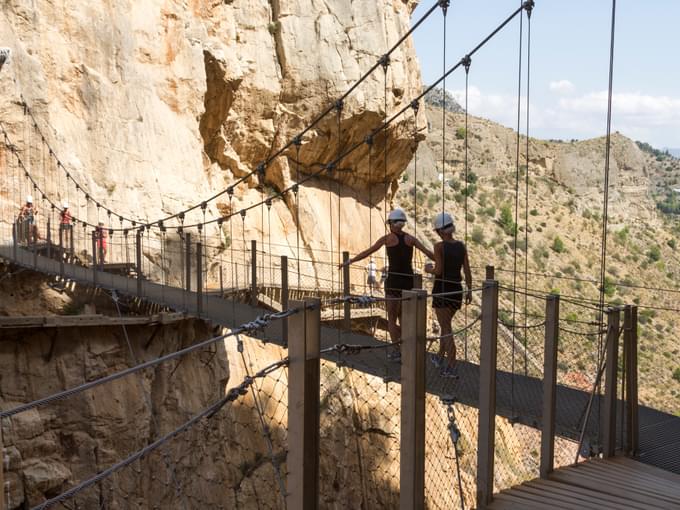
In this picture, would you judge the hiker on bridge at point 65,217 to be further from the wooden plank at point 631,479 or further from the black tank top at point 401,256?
the wooden plank at point 631,479

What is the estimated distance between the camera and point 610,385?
4.11 metres

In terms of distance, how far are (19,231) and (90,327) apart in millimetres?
2026

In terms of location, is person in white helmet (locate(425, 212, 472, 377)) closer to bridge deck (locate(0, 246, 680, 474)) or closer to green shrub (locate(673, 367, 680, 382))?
bridge deck (locate(0, 246, 680, 474))

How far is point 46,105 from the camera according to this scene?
33.1 feet

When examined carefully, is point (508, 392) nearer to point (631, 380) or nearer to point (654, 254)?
point (631, 380)

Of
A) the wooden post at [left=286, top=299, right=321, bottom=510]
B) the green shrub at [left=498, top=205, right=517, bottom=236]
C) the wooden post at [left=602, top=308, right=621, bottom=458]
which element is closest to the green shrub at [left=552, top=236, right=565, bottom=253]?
the green shrub at [left=498, top=205, right=517, bottom=236]

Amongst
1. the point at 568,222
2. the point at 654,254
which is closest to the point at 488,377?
the point at 568,222

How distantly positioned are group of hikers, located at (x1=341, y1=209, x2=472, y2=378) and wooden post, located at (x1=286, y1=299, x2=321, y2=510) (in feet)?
6.44

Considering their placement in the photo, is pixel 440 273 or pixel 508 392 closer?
pixel 440 273

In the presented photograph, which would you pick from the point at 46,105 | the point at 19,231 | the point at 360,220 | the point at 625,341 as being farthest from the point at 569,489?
the point at 360,220

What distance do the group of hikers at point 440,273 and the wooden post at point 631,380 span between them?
93cm

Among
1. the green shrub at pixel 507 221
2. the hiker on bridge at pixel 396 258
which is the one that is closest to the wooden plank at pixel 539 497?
the hiker on bridge at pixel 396 258

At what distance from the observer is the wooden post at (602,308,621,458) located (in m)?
4.09

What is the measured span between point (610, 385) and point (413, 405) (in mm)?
1760
